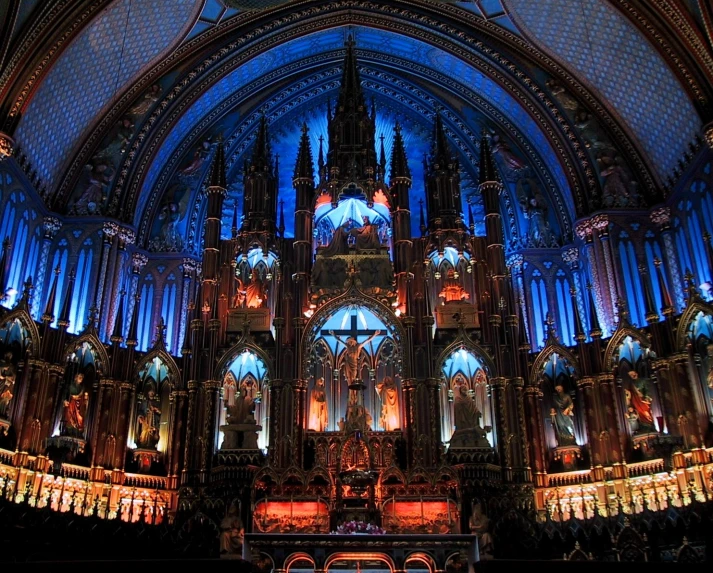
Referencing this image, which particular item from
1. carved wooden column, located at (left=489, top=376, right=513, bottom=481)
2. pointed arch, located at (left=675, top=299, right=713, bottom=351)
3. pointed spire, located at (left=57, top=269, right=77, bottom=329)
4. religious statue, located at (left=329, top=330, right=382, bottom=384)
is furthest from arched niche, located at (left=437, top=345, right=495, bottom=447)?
pointed spire, located at (left=57, top=269, right=77, bottom=329)

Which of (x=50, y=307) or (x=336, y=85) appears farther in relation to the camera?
(x=336, y=85)

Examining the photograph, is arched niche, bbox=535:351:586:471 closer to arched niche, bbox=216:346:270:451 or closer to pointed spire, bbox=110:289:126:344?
arched niche, bbox=216:346:270:451

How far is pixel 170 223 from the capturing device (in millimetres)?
30125

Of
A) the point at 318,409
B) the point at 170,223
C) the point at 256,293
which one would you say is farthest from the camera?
the point at 170,223

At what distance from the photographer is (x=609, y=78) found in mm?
27766

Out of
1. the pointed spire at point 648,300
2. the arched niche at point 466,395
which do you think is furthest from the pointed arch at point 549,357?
the pointed spire at point 648,300

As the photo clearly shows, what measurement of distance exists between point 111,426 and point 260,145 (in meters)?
13.0

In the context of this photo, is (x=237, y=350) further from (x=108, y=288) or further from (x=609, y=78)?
(x=609, y=78)

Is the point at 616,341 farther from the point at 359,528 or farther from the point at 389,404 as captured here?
the point at 359,528

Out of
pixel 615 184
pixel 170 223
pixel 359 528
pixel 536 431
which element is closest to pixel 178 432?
pixel 359 528

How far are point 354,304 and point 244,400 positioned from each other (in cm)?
496

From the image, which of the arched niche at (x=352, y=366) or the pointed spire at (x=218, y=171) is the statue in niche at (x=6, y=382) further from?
the pointed spire at (x=218, y=171)

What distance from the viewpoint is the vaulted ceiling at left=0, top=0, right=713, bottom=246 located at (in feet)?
79.8

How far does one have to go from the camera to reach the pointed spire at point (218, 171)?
1144 inches
